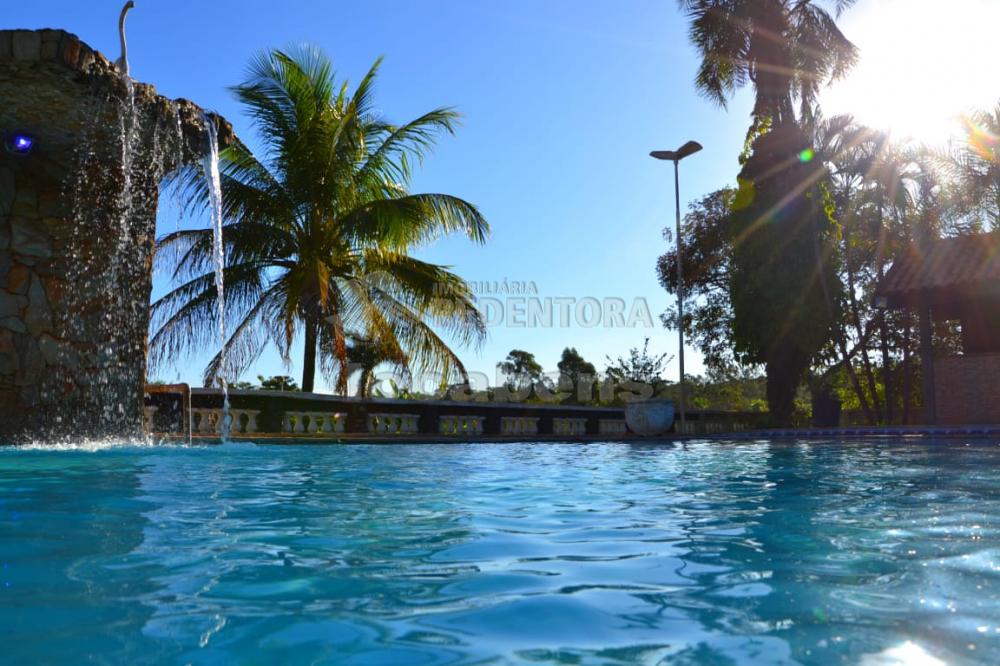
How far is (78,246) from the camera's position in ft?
30.7

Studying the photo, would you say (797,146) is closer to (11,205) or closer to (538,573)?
(11,205)

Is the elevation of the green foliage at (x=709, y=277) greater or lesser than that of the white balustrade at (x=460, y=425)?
greater

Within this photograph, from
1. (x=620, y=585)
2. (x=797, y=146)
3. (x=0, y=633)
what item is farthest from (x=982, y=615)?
(x=797, y=146)

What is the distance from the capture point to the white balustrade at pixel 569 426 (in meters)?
18.1

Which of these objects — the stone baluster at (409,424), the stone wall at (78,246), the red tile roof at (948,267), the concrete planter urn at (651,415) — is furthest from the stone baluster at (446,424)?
the red tile roof at (948,267)

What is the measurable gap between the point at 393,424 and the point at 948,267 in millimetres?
12081

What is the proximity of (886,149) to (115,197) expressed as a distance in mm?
20241

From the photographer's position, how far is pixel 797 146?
63.2ft

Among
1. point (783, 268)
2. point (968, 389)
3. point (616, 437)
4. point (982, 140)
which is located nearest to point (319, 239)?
point (616, 437)

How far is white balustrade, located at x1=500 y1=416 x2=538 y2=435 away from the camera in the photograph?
16.6 meters

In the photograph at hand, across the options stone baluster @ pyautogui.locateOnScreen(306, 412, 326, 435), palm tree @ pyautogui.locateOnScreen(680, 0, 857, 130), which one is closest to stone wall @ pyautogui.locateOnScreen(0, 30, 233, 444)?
stone baluster @ pyautogui.locateOnScreen(306, 412, 326, 435)

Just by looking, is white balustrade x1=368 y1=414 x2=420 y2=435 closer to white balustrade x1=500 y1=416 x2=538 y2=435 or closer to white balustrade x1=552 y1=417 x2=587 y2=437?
white balustrade x1=500 y1=416 x2=538 y2=435

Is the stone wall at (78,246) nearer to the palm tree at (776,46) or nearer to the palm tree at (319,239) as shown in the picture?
the palm tree at (319,239)

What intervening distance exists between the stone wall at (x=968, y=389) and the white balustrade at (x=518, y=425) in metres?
8.66
